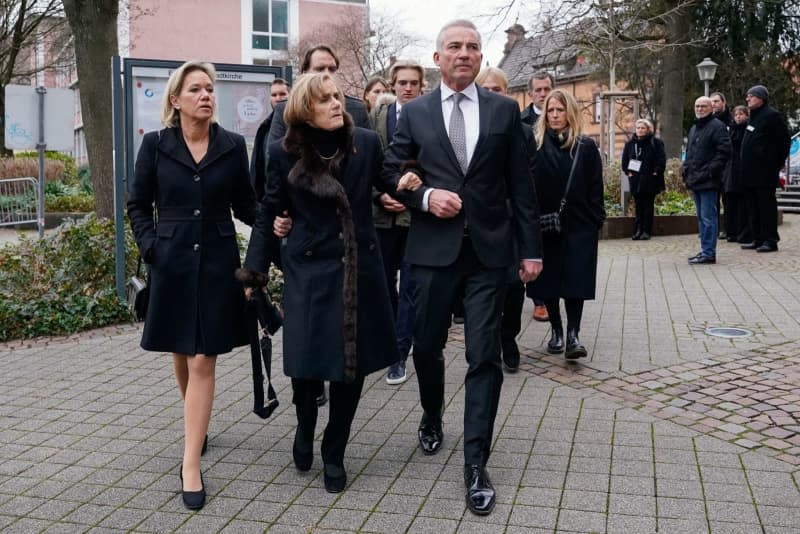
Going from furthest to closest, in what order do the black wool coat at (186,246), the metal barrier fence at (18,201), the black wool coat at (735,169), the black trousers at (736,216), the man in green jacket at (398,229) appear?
the metal barrier fence at (18,201), the black trousers at (736,216), the black wool coat at (735,169), the man in green jacket at (398,229), the black wool coat at (186,246)

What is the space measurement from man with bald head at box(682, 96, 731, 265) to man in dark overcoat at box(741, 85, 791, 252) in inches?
30.2

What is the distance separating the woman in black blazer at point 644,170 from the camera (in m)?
14.9

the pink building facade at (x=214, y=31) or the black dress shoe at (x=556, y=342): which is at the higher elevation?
the pink building facade at (x=214, y=31)

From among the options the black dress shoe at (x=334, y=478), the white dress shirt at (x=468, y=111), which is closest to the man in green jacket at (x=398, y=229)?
the white dress shirt at (x=468, y=111)

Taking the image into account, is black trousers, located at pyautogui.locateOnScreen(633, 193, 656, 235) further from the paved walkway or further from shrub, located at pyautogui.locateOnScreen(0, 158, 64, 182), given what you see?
shrub, located at pyautogui.locateOnScreen(0, 158, 64, 182)

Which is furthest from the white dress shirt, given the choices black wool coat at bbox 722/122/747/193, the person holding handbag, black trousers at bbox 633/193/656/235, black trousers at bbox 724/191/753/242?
black trousers at bbox 633/193/656/235

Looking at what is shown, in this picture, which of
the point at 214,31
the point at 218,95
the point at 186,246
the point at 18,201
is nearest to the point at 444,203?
the point at 186,246

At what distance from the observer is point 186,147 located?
433 cm

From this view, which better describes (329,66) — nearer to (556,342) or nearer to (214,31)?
(556,342)

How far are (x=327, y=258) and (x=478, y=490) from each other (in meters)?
1.24

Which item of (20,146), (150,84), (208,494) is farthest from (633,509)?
(20,146)

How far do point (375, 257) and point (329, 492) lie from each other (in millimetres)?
1114

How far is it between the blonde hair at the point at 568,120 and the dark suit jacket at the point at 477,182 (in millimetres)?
2331

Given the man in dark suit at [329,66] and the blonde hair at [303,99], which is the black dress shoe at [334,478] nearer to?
the blonde hair at [303,99]
